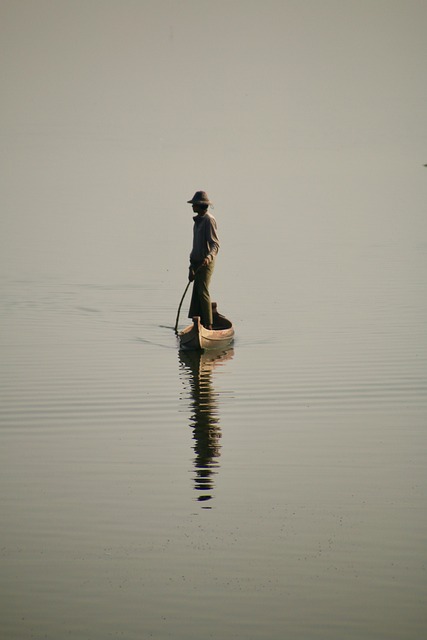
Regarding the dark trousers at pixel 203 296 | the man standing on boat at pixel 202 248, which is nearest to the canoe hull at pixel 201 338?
the dark trousers at pixel 203 296

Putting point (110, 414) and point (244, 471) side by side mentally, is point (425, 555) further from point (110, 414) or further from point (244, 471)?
point (110, 414)

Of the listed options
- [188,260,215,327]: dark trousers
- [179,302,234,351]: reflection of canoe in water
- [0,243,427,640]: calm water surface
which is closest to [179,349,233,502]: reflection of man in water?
[0,243,427,640]: calm water surface

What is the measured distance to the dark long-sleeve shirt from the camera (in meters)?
18.2

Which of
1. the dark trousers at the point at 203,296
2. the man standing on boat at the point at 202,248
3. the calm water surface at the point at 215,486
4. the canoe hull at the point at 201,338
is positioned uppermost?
the man standing on boat at the point at 202,248

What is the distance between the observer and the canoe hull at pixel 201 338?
18.0 m

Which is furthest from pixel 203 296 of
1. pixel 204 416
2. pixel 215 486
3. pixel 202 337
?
pixel 215 486

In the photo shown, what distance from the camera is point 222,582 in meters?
8.46

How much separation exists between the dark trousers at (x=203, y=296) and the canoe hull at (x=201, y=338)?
40 cm

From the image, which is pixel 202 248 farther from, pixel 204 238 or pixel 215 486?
pixel 215 486

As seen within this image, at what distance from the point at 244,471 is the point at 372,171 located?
109 meters

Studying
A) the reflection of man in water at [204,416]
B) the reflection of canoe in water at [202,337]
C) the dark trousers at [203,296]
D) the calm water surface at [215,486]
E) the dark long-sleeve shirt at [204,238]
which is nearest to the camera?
the calm water surface at [215,486]

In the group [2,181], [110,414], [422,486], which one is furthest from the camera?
[2,181]

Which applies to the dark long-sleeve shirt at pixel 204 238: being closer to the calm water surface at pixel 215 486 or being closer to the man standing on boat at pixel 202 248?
the man standing on boat at pixel 202 248

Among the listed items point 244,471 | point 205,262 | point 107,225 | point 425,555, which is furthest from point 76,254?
point 425,555
